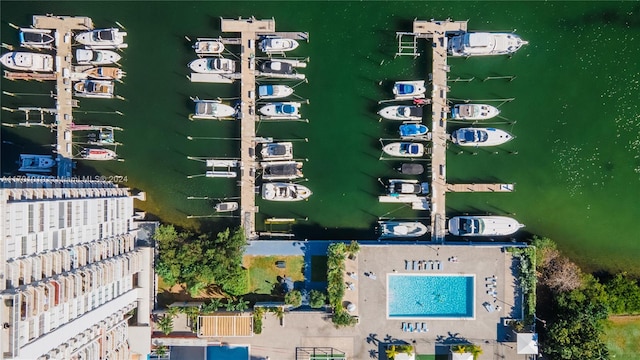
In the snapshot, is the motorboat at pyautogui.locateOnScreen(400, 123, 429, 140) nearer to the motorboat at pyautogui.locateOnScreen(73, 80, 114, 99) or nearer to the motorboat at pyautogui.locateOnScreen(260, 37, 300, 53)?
the motorboat at pyautogui.locateOnScreen(260, 37, 300, 53)

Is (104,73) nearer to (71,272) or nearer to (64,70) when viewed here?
Result: (64,70)

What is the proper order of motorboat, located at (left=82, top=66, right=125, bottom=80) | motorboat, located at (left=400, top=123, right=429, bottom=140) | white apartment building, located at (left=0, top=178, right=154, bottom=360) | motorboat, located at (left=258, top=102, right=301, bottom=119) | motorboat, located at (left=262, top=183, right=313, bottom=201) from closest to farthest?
white apartment building, located at (left=0, top=178, right=154, bottom=360)
motorboat, located at (left=400, top=123, right=429, bottom=140)
motorboat, located at (left=258, top=102, right=301, bottom=119)
motorboat, located at (left=262, top=183, right=313, bottom=201)
motorboat, located at (left=82, top=66, right=125, bottom=80)

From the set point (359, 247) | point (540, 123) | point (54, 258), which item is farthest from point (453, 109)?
point (54, 258)

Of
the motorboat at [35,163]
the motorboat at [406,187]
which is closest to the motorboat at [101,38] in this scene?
the motorboat at [35,163]

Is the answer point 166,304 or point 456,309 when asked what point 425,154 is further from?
point 166,304

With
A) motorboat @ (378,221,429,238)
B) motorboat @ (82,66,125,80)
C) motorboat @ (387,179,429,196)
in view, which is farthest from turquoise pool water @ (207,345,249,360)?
motorboat @ (82,66,125,80)

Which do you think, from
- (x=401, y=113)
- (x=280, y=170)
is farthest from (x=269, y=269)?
(x=401, y=113)

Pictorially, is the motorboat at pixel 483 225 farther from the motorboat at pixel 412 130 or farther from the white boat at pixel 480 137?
the motorboat at pixel 412 130
